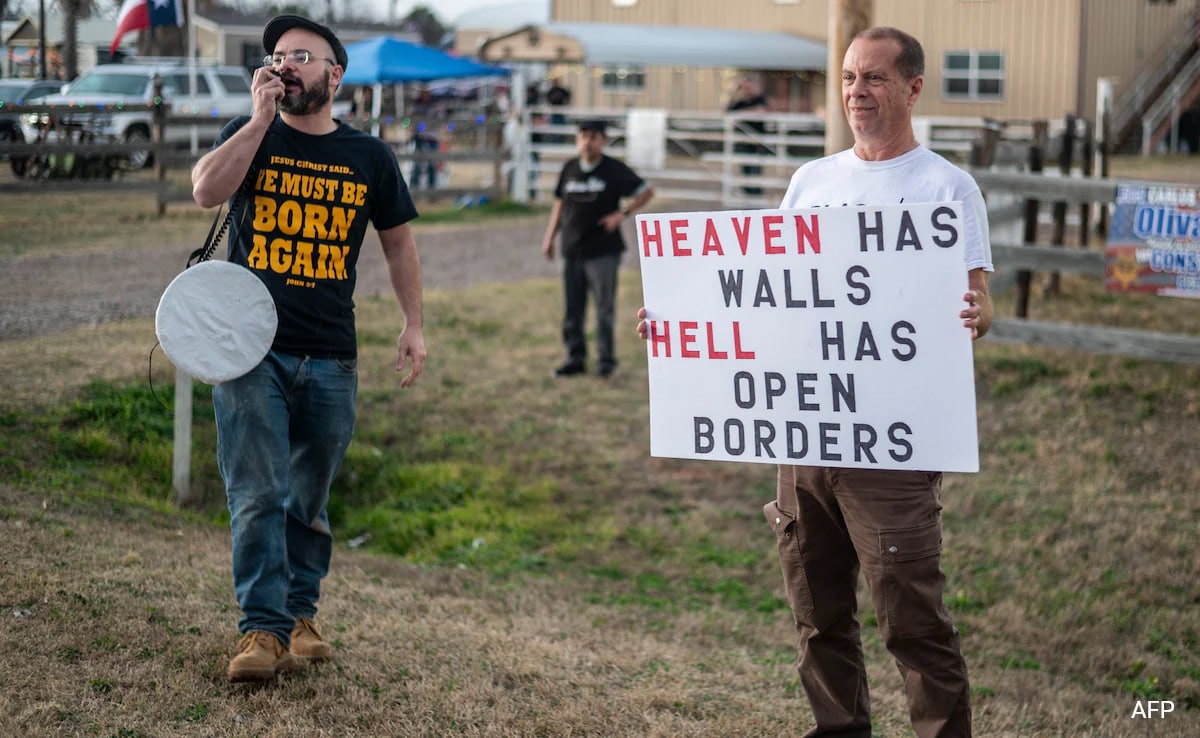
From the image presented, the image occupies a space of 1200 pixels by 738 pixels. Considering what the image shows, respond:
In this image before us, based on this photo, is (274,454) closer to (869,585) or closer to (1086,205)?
(869,585)

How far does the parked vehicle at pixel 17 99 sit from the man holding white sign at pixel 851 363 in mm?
7053

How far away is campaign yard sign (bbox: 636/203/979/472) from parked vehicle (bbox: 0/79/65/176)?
23.0 feet

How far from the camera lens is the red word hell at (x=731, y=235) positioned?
364 cm

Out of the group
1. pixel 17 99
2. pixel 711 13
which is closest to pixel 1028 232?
pixel 17 99

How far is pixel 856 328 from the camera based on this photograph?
3.61m

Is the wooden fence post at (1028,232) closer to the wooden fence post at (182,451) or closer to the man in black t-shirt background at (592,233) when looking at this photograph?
the man in black t-shirt background at (592,233)

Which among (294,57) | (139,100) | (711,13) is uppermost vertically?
(711,13)

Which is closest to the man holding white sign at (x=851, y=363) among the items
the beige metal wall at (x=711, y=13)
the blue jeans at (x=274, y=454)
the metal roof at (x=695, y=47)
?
the blue jeans at (x=274, y=454)

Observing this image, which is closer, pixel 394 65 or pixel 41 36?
pixel 41 36

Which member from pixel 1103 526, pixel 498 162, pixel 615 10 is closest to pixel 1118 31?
pixel 615 10

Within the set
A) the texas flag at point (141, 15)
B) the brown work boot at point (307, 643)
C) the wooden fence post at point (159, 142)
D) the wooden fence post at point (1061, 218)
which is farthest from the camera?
the wooden fence post at point (159, 142)

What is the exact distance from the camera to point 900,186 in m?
3.54

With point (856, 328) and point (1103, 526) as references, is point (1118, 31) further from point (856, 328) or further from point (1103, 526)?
point (856, 328)

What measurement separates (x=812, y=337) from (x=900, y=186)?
1.61ft
